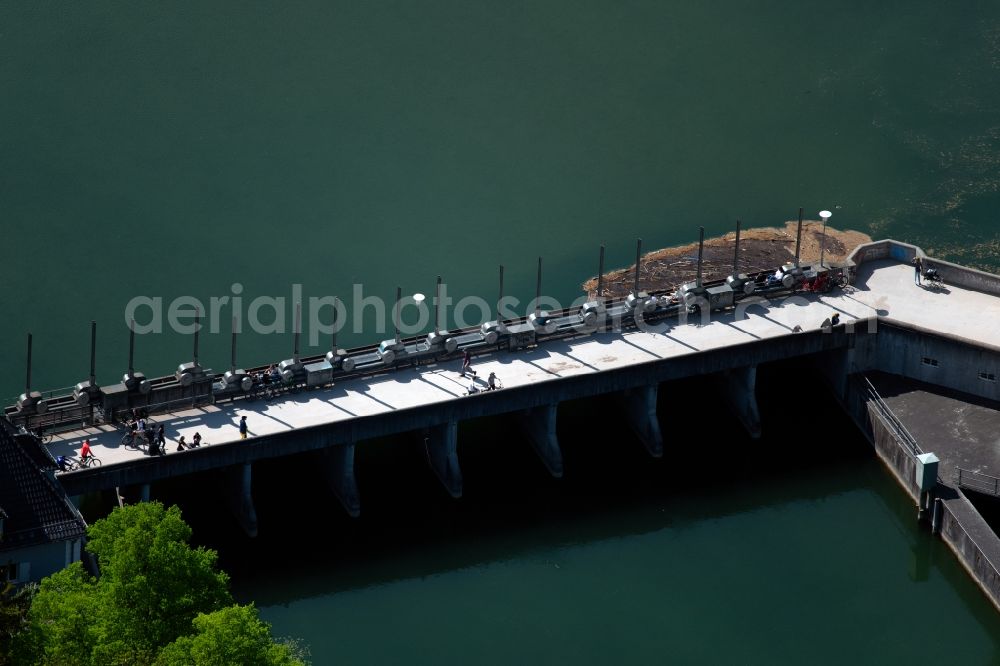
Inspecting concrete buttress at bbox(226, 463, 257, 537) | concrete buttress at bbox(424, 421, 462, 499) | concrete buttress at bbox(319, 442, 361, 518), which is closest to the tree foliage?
concrete buttress at bbox(226, 463, 257, 537)

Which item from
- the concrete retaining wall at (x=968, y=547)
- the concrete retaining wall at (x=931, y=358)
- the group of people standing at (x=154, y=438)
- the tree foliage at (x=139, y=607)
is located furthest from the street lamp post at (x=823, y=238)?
the tree foliage at (x=139, y=607)

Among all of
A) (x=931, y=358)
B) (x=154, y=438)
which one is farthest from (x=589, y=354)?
(x=154, y=438)

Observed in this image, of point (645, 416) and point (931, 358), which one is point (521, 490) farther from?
point (931, 358)

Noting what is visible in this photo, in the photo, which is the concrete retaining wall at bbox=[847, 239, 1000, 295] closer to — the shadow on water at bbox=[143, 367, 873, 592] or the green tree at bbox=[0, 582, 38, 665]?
the shadow on water at bbox=[143, 367, 873, 592]

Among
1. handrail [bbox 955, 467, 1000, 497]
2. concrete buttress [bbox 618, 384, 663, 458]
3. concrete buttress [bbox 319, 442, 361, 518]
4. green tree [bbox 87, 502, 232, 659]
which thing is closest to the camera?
green tree [bbox 87, 502, 232, 659]

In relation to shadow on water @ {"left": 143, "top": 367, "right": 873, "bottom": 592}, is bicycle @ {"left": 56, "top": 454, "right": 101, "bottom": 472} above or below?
above

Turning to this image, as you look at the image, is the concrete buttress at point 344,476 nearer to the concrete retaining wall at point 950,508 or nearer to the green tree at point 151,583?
the green tree at point 151,583
